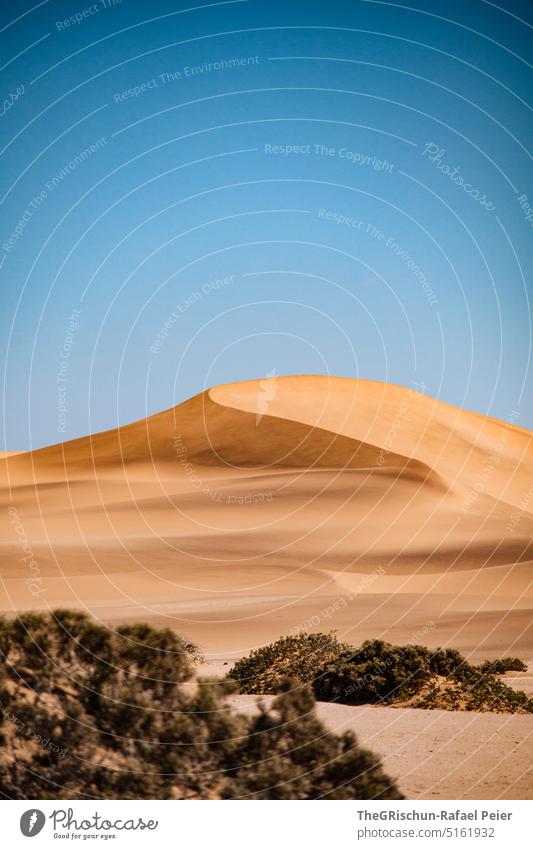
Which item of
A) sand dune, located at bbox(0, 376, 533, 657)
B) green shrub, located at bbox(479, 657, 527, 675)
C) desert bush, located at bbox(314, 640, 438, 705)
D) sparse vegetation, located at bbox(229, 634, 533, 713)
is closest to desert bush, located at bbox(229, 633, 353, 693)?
sparse vegetation, located at bbox(229, 634, 533, 713)

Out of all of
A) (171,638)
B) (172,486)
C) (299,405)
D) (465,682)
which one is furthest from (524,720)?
(299,405)

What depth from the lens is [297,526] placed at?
37.5 metres

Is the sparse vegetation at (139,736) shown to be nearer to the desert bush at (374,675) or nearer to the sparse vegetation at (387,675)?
the sparse vegetation at (387,675)

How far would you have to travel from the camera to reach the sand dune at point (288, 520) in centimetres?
2421

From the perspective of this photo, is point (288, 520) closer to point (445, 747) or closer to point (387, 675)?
point (387, 675)

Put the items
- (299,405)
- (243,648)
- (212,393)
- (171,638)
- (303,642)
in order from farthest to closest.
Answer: (212,393), (299,405), (243,648), (303,642), (171,638)

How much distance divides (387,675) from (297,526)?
2204 cm

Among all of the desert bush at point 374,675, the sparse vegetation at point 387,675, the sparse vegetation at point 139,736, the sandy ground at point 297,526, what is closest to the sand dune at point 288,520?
the sandy ground at point 297,526

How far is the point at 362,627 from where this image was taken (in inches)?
867

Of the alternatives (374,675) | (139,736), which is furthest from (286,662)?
(139,736)

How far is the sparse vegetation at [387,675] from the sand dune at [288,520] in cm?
262

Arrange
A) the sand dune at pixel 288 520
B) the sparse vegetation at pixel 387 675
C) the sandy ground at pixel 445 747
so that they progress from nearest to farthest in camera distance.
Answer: the sandy ground at pixel 445 747 → the sparse vegetation at pixel 387 675 → the sand dune at pixel 288 520
